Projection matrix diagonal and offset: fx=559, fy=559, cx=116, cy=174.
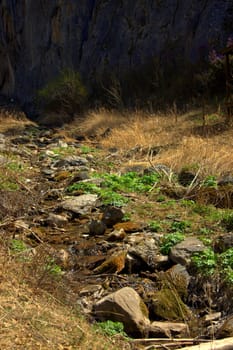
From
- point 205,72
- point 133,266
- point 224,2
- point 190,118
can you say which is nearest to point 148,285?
point 133,266

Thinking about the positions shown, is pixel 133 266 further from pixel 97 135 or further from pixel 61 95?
pixel 61 95

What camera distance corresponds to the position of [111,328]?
349cm

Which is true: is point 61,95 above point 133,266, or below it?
below

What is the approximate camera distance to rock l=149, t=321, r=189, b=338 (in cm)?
364

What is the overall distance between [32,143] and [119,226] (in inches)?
318

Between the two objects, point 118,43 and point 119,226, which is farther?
point 118,43

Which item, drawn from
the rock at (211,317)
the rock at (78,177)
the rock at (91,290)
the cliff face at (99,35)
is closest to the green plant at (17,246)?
the rock at (91,290)

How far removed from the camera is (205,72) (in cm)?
1627

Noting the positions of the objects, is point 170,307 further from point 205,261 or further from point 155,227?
point 155,227

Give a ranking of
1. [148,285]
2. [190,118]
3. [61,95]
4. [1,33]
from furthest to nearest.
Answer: [1,33]
[61,95]
[190,118]
[148,285]

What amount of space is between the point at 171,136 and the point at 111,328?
854cm

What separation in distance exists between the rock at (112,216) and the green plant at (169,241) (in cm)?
89

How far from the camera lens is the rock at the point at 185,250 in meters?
4.80

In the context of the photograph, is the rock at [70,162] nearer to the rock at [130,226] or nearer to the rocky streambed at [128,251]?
the rocky streambed at [128,251]
